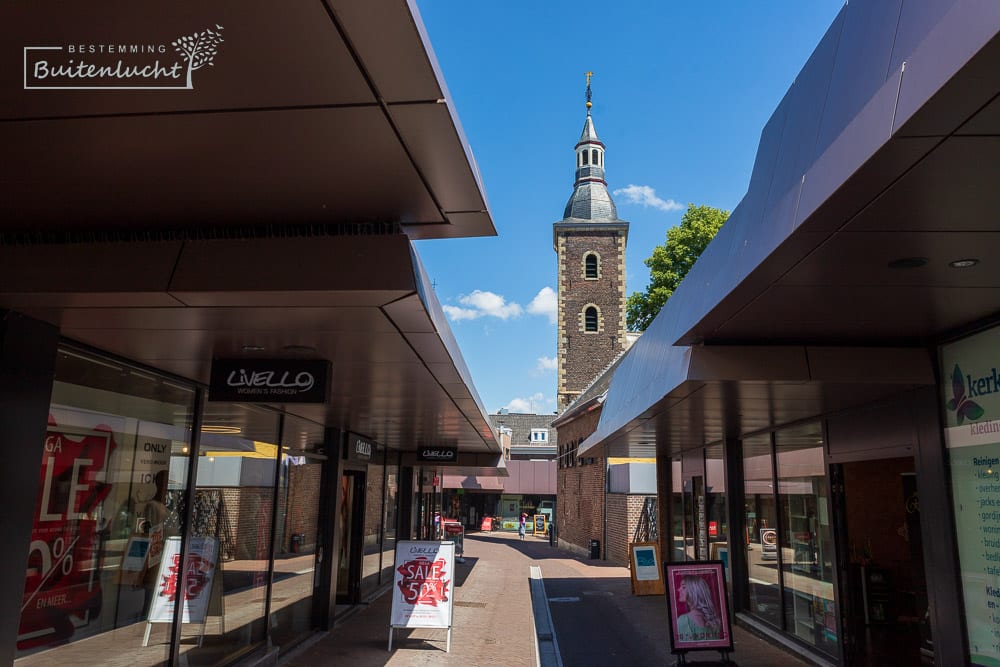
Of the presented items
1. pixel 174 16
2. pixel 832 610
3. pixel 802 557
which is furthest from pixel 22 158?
pixel 802 557

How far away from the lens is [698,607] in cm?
834

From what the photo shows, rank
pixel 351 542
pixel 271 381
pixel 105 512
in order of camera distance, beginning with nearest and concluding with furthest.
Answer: pixel 105 512 < pixel 271 381 < pixel 351 542

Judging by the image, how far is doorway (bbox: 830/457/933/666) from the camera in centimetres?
1049

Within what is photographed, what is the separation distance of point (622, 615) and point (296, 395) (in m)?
9.14

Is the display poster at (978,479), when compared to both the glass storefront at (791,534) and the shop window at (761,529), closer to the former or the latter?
the glass storefront at (791,534)

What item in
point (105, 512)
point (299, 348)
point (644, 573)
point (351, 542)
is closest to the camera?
point (299, 348)

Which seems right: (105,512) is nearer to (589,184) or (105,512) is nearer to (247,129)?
(247,129)

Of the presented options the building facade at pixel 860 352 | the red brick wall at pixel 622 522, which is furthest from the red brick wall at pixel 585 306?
the building facade at pixel 860 352

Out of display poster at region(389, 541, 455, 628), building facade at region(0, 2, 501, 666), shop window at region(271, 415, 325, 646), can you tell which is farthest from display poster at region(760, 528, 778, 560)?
shop window at region(271, 415, 325, 646)

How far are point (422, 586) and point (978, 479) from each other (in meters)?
7.10

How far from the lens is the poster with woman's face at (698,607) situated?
8.09m

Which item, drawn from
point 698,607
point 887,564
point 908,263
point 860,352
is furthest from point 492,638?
point 908,263

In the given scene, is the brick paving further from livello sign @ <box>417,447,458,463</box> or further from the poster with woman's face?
livello sign @ <box>417,447,458,463</box>

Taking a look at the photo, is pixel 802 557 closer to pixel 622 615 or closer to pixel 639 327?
pixel 622 615
